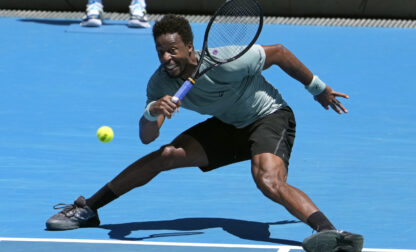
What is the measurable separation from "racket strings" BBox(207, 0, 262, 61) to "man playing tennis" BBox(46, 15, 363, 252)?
114 mm

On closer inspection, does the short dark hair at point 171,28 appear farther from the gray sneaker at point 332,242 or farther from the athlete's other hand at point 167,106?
the gray sneaker at point 332,242

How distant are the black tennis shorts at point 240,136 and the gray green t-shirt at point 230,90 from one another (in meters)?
0.05

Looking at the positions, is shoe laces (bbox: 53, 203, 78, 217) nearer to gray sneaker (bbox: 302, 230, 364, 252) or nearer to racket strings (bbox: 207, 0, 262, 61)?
racket strings (bbox: 207, 0, 262, 61)

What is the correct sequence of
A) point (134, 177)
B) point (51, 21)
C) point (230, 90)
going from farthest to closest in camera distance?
1. point (51, 21)
2. point (134, 177)
3. point (230, 90)

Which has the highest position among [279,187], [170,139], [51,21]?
[51,21]

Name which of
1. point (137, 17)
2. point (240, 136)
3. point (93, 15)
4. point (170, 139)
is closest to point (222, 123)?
point (240, 136)

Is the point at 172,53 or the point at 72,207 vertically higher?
the point at 172,53

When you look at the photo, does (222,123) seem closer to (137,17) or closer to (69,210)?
(69,210)

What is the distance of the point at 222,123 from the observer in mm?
5699

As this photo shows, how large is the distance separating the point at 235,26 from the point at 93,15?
7190 millimetres

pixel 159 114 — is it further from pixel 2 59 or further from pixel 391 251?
pixel 2 59

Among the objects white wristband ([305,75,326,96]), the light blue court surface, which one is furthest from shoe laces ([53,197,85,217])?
white wristband ([305,75,326,96])

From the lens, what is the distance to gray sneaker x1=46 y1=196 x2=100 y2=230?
5.62 meters

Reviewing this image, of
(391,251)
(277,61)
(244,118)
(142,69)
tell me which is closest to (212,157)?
(244,118)
